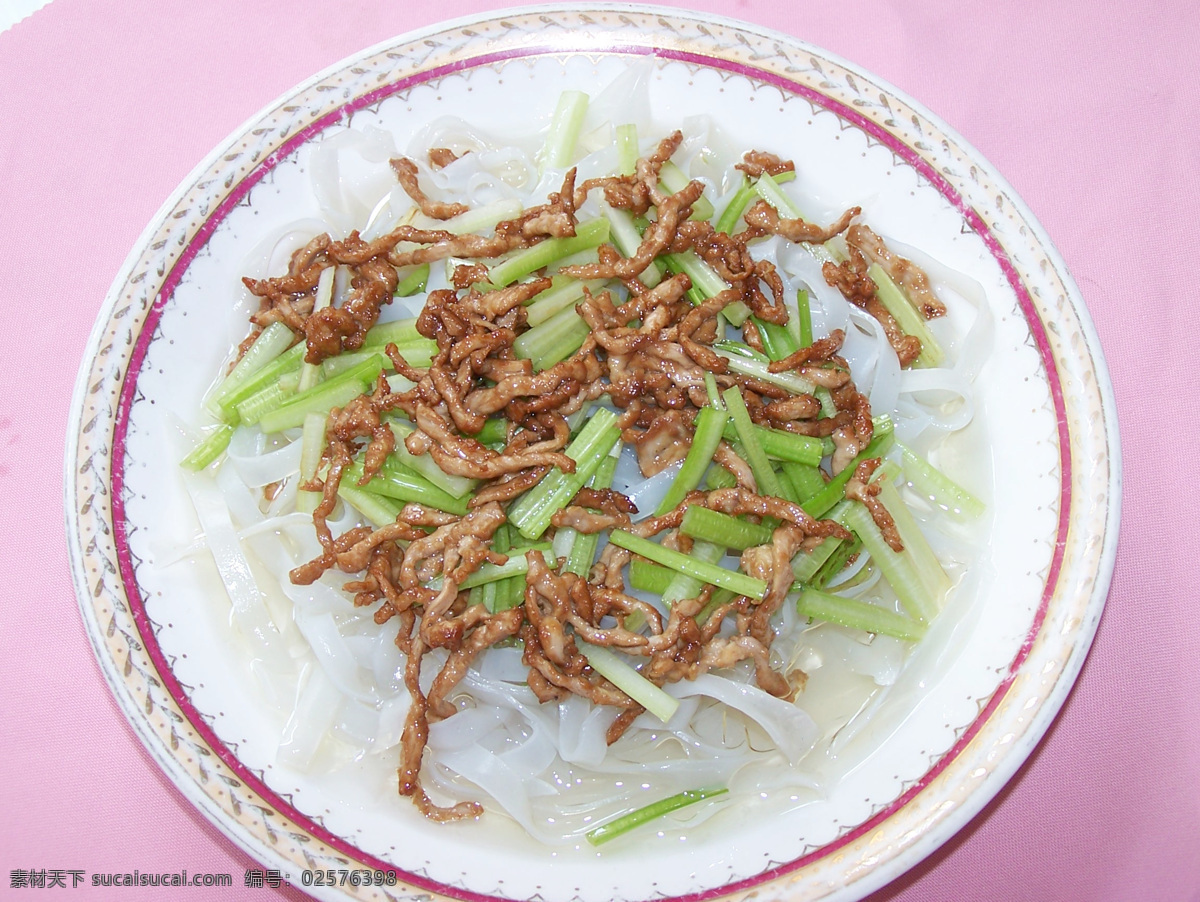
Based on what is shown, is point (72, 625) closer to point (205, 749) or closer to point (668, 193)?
point (205, 749)

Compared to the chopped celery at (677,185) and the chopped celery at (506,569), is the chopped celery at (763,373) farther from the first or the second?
the chopped celery at (506,569)

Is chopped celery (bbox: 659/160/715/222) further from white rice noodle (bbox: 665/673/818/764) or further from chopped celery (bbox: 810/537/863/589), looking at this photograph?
white rice noodle (bbox: 665/673/818/764)

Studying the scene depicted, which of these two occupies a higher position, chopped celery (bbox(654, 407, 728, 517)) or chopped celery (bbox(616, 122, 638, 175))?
chopped celery (bbox(616, 122, 638, 175))

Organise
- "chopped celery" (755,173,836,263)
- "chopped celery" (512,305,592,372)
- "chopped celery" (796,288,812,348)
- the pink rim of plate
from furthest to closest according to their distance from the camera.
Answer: "chopped celery" (755,173,836,263) → "chopped celery" (796,288,812,348) → "chopped celery" (512,305,592,372) → the pink rim of plate

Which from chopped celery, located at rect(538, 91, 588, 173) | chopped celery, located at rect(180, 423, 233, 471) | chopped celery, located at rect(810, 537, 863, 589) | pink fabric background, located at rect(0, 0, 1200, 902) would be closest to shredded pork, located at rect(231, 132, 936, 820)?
chopped celery, located at rect(810, 537, 863, 589)

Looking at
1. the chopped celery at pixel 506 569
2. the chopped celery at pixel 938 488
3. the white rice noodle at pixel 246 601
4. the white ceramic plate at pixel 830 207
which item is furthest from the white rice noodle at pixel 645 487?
the white rice noodle at pixel 246 601

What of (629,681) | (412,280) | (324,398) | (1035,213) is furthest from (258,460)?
(1035,213)

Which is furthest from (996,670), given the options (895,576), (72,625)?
(72,625)
